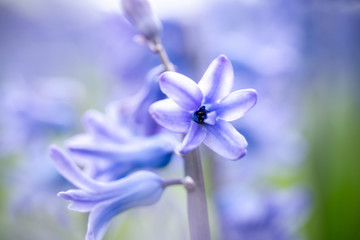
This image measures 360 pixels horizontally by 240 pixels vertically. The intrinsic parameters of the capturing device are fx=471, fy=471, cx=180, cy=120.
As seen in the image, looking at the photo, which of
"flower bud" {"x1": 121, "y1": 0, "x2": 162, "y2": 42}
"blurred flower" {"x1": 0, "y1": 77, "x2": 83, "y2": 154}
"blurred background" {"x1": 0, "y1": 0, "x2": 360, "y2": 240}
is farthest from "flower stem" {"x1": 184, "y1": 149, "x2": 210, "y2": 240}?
"blurred flower" {"x1": 0, "y1": 77, "x2": 83, "y2": 154}

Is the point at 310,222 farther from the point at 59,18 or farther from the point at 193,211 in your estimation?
the point at 59,18

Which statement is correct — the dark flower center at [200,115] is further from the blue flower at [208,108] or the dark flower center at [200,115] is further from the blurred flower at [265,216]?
the blurred flower at [265,216]

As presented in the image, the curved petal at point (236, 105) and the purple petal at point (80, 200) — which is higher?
the curved petal at point (236, 105)

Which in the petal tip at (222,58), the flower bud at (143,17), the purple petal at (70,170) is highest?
the flower bud at (143,17)

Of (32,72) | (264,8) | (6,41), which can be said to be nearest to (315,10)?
(264,8)

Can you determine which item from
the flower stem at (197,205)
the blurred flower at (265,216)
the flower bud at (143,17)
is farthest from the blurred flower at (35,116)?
the flower stem at (197,205)

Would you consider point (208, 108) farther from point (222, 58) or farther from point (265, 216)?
point (265, 216)
